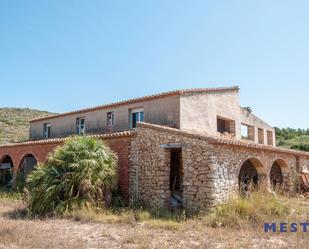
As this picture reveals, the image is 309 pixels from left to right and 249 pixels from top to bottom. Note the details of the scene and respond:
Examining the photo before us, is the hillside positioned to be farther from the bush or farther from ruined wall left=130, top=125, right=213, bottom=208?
ruined wall left=130, top=125, right=213, bottom=208

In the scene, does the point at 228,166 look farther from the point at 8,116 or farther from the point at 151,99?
the point at 8,116

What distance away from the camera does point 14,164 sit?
21.7 metres

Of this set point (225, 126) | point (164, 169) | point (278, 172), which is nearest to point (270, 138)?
point (225, 126)

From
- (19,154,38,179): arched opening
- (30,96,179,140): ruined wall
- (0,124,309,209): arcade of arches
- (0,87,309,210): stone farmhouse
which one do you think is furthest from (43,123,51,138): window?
(0,124,309,209): arcade of arches

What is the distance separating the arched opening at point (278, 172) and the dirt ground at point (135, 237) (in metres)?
8.94

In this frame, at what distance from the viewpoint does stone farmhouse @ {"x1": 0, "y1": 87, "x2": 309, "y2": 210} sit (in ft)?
38.6

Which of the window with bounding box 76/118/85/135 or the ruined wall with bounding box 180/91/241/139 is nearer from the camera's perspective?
the ruined wall with bounding box 180/91/241/139

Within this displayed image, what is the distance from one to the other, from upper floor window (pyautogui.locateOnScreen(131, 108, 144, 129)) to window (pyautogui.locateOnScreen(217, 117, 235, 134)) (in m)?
5.47

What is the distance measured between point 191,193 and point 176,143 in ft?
6.92

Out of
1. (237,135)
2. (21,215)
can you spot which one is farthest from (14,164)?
(237,135)

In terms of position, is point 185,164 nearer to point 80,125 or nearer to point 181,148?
point 181,148

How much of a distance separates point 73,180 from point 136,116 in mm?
7340

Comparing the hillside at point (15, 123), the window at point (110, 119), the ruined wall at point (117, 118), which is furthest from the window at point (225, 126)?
the hillside at point (15, 123)

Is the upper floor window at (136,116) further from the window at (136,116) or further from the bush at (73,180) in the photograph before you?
the bush at (73,180)
